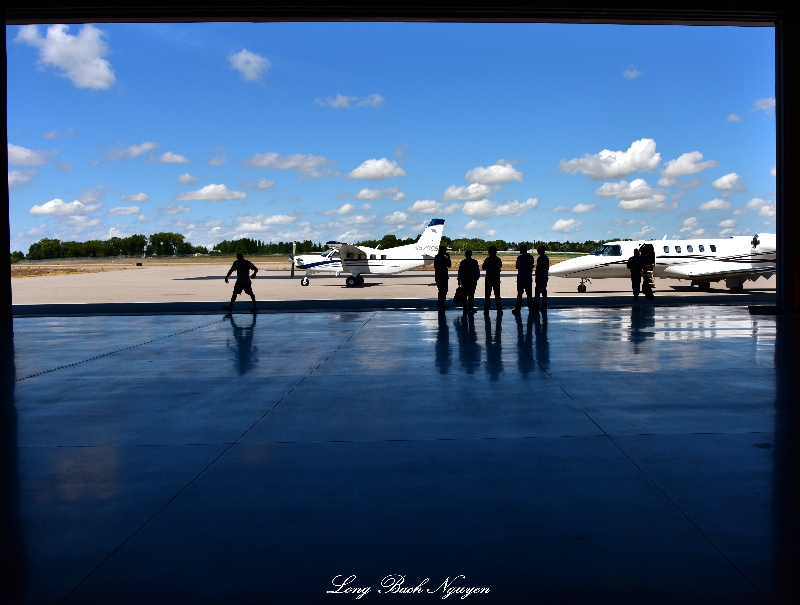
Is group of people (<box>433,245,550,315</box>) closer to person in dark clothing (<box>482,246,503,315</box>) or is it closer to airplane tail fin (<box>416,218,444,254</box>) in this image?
person in dark clothing (<box>482,246,503,315</box>)

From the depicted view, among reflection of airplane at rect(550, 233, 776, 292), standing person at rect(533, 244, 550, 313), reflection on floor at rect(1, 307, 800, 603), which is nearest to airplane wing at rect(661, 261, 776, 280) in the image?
reflection of airplane at rect(550, 233, 776, 292)

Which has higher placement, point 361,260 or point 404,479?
point 361,260

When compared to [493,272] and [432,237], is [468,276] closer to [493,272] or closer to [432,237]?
[493,272]

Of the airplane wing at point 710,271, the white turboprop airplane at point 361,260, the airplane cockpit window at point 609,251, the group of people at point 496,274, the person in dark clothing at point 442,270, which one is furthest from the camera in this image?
the white turboprop airplane at point 361,260

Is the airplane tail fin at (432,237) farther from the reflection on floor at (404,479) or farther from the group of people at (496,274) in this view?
the reflection on floor at (404,479)

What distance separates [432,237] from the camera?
38844 mm

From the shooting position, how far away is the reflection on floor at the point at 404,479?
119 inches

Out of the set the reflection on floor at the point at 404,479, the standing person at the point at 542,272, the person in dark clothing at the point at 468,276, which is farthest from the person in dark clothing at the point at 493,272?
the reflection on floor at the point at 404,479

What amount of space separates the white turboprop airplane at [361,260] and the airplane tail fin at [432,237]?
5.7 inches

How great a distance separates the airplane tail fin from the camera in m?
38.2

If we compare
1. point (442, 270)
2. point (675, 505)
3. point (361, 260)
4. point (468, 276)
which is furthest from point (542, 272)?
point (361, 260)

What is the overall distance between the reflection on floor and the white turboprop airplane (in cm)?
2669

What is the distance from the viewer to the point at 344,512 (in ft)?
12.3

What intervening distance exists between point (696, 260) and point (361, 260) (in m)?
16.2
